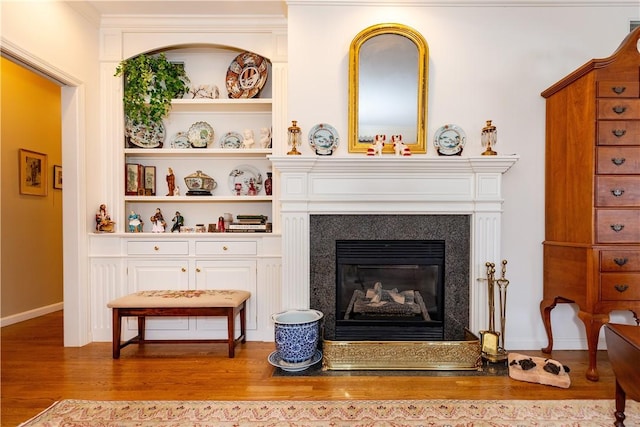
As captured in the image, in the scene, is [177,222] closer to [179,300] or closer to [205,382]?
[179,300]

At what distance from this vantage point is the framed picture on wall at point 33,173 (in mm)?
3834

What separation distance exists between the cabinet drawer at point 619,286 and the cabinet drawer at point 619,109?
3.29 feet

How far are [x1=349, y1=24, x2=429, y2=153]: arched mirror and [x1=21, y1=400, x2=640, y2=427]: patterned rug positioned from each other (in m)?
1.73

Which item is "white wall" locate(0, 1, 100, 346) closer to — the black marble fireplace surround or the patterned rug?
the patterned rug

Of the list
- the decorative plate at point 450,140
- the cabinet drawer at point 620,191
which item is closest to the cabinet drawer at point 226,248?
the decorative plate at point 450,140

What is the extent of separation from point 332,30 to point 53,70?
210cm

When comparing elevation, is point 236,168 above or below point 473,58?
below

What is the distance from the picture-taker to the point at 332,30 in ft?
9.29

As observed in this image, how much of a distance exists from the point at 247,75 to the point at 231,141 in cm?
60

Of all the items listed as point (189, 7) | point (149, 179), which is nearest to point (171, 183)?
point (149, 179)

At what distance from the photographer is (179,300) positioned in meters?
2.68

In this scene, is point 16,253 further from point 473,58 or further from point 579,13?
point 579,13

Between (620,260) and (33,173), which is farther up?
(33,173)

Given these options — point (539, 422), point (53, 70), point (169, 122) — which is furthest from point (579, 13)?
point (53, 70)
